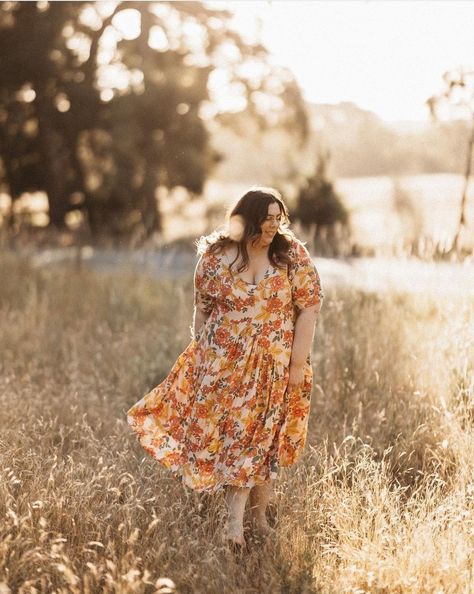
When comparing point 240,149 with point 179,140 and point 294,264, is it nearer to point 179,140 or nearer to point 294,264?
point 179,140

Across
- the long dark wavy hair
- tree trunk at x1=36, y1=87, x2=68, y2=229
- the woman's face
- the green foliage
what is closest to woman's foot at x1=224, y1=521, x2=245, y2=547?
the long dark wavy hair

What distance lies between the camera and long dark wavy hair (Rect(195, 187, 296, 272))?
10.9ft

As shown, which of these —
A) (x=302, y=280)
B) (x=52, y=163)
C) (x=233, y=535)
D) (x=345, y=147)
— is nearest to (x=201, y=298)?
(x=302, y=280)

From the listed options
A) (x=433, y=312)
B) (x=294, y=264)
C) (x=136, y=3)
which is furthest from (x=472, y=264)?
(x=136, y=3)

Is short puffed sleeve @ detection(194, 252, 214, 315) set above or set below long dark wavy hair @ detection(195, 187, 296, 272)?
below

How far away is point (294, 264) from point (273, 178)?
12435 mm

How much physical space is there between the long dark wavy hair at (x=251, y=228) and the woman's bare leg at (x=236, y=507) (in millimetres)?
994

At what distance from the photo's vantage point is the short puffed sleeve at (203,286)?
3.46 m

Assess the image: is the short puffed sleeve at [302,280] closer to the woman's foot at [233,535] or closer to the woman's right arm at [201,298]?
the woman's right arm at [201,298]

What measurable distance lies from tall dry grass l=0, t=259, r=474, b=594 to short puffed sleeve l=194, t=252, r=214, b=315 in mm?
869

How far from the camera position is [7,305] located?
24.6ft

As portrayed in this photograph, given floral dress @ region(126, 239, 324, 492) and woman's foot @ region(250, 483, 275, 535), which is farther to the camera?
woman's foot @ region(250, 483, 275, 535)

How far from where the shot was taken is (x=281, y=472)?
4.04 metres

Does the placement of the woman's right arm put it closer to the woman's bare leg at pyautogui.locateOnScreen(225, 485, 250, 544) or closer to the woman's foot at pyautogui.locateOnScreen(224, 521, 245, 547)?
the woman's bare leg at pyautogui.locateOnScreen(225, 485, 250, 544)
